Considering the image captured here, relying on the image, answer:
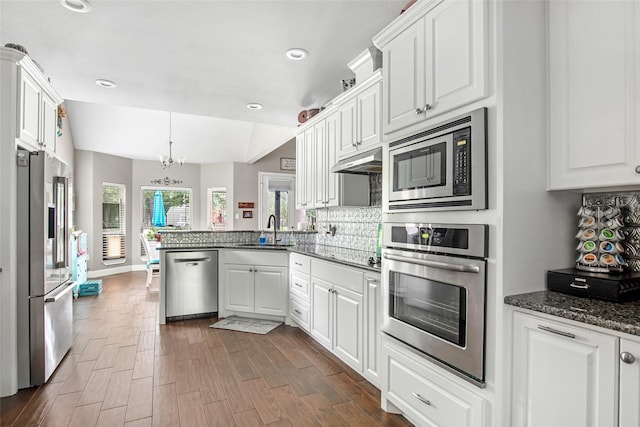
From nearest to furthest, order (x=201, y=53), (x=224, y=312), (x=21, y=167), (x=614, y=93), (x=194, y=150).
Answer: (x=614, y=93) < (x=21, y=167) < (x=201, y=53) < (x=224, y=312) < (x=194, y=150)

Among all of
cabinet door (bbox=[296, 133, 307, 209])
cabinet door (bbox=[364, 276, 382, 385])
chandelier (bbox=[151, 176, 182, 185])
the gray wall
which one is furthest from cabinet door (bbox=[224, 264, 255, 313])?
chandelier (bbox=[151, 176, 182, 185])

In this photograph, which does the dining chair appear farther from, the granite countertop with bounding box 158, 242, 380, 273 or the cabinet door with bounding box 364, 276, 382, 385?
the cabinet door with bounding box 364, 276, 382, 385

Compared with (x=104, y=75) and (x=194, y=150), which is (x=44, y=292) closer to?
(x=104, y=75)

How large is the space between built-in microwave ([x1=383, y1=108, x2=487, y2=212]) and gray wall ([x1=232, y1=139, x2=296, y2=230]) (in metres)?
6.76

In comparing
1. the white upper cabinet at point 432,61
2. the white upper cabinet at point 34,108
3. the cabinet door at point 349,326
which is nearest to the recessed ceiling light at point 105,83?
the white upper cabinet at point 34,108

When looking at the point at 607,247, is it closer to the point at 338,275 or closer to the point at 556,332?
the point at 556,332

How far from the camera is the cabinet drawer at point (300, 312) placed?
139 inches

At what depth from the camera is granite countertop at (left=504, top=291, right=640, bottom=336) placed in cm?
115

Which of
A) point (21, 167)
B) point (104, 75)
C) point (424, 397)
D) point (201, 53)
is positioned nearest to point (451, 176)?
point (424, 397)

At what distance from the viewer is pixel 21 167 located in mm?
2516

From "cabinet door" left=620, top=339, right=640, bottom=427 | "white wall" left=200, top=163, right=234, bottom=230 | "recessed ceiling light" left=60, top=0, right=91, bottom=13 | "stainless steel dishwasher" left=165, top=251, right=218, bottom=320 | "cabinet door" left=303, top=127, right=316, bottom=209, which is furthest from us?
"white wall" left=200, top=163, right=234, bottom=230

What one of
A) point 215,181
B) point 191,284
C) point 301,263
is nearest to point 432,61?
point 301,263

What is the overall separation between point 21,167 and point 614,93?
11.3 feet

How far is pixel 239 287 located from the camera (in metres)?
4.21
